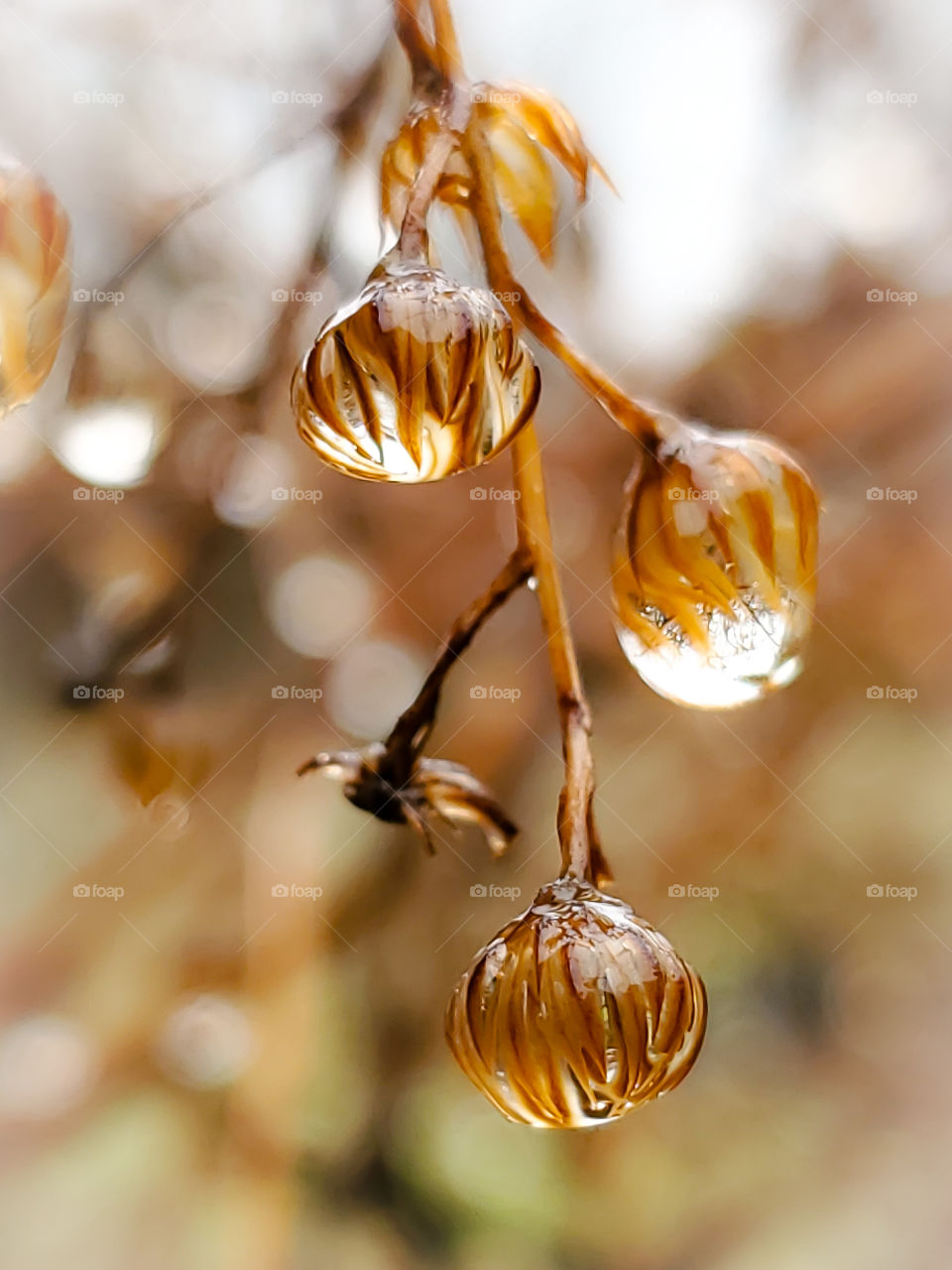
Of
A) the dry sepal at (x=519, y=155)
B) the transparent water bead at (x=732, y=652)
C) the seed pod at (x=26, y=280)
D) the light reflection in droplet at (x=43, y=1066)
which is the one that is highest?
the dry sepal at (x=519, y=155)

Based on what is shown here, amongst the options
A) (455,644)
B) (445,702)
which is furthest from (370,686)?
(455,644)

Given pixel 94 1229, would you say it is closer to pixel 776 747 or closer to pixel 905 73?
pixel 776 747

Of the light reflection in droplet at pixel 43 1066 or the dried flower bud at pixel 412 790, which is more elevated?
the dried flower bud at pixel 412 790

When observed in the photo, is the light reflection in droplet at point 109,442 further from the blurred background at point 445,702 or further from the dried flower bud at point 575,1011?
the dried flower bud at point 575,1011

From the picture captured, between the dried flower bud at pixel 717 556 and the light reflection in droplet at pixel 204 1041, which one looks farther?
the light reflection in droplet at pixel 204 1041

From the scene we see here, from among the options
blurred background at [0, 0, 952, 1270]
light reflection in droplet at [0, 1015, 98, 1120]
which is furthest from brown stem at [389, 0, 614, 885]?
light reflection in droplet at [0, 1015, 98, 1120]

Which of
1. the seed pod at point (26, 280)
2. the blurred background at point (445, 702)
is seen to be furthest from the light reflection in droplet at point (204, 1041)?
the seed pod at point (26, 280)
